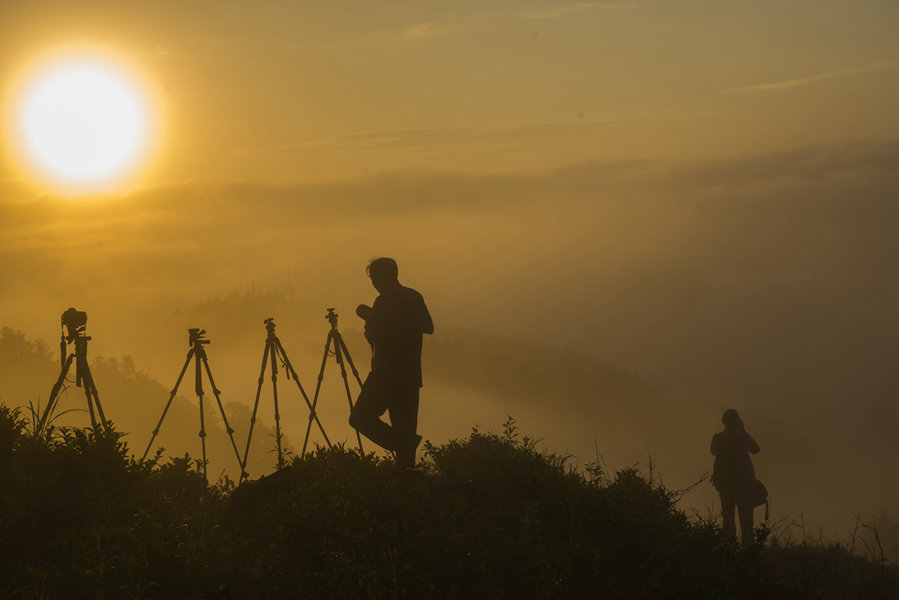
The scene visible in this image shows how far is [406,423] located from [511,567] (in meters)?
3.26

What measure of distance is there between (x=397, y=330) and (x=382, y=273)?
0.74m

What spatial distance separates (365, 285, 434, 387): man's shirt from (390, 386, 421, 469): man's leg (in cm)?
15

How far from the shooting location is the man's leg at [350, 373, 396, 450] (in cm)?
977

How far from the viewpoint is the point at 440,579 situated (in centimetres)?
667

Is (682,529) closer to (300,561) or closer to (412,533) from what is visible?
(412,533)

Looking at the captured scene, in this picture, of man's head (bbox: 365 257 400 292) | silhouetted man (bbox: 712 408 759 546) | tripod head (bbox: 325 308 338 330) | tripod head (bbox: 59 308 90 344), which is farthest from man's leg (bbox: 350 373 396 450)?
silhouetted man (bbox: 712 408 759 546)

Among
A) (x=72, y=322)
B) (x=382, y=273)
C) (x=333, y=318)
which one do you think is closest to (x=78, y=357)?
(x=72, y=322)

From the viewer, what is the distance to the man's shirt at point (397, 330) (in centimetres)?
982

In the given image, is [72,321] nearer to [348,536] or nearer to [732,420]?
[348,536]

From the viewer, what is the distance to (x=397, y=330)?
9859 mm

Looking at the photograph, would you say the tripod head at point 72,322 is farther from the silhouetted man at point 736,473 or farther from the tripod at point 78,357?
the silhouetted man at point 736,473

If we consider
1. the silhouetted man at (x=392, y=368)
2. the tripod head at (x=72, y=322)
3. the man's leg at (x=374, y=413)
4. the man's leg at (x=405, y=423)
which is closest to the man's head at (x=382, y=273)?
the silhouetted man at (x=392, y=368)

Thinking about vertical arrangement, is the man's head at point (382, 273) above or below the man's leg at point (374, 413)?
above

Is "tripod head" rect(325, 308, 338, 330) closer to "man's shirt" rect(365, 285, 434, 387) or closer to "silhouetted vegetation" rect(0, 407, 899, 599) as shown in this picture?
"man's shirt" rect(365, 285, 434, 387)
